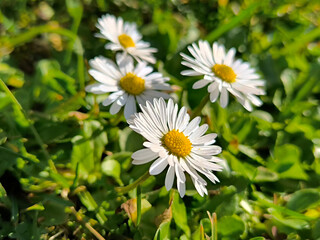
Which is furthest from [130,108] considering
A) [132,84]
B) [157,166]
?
[157,166]

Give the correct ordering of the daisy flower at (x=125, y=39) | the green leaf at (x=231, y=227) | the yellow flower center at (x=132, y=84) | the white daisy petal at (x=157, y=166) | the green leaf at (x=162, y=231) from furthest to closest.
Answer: the daisy flower at (x=125, y=39)
the yellow flower center at (x=132, y=84)
the green leaf at (x=231, y=227)
the green leaf at (x=162, y=231)
the white daisy petal at (x=157, y=166)

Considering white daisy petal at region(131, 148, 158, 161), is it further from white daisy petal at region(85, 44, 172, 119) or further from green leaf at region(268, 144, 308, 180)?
green leaf at region(268, 144, 308, 180)

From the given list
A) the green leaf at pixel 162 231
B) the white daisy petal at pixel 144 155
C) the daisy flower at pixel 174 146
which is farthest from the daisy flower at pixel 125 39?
the green leaf at pixel 162 231

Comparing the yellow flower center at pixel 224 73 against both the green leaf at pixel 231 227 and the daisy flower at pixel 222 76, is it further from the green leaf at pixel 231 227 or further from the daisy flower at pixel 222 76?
the green leaf at pixel 231 227

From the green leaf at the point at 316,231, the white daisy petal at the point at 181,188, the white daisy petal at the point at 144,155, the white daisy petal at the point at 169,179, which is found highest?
the white daisy petal at the point at 144,155

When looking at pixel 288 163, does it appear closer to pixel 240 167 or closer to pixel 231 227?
pixel 240 167

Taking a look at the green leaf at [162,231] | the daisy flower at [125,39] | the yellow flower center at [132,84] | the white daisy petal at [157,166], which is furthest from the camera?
the daisy flower at [125,39]
